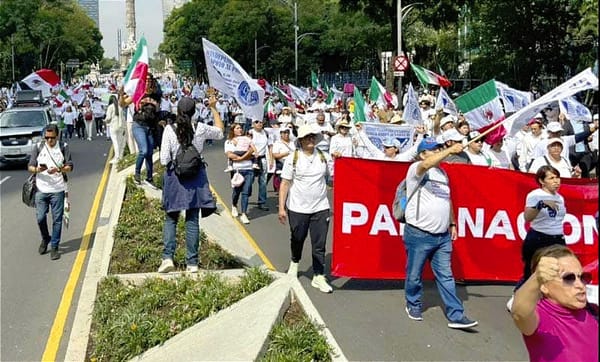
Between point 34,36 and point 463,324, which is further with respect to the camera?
point 34,36

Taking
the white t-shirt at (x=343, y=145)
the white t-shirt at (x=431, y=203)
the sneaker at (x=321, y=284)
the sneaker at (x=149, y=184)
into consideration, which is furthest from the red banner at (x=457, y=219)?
the sneaker at (x=149, y=184)

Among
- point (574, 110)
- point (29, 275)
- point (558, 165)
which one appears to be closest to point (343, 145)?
point (574, 110)

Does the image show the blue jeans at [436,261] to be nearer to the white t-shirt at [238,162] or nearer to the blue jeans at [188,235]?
the blue jeans at [188,235]

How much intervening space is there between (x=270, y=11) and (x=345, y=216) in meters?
64.7

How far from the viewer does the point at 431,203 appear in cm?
630

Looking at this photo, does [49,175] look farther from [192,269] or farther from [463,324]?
[463,324]

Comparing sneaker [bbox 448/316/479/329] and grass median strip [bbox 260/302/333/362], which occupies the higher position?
grass median strip [bbox 260/302/333/362]

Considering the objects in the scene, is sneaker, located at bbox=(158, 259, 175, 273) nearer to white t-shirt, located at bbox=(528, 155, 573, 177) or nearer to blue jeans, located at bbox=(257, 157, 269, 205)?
white t-shirt, located at bbox=(528, 155, 573, 177)

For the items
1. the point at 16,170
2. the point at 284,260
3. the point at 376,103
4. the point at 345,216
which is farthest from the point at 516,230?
the point at 16,170

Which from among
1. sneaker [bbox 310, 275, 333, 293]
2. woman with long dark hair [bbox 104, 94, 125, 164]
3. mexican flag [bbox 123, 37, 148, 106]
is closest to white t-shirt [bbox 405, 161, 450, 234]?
sneaker [bbox 310, 275, 333, 293]

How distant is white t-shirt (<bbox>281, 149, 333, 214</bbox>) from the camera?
727 centimetres

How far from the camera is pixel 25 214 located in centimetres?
1239

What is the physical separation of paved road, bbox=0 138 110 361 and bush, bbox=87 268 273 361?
404mm

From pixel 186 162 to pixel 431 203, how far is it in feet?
8.40
